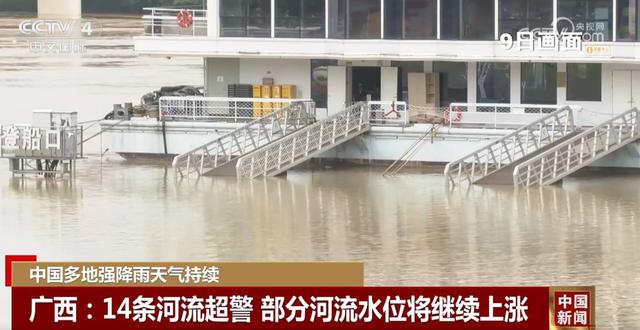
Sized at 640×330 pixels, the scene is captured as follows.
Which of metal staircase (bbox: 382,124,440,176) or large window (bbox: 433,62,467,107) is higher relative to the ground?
large window (bbox: 433,62,467,107)

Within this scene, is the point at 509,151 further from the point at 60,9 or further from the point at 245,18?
the point at 60,9

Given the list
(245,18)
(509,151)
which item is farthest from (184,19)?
(509,151)

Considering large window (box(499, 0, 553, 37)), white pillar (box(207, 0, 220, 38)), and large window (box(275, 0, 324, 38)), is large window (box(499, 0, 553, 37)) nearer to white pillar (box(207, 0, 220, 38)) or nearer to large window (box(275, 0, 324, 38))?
large window (box(275, 0, 324, 38))

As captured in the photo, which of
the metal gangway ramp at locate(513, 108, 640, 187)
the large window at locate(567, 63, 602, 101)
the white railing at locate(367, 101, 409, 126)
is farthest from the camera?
the large window at locate(567, 63, 602, 101)

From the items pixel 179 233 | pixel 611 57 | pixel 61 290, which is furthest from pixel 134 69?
pixel 61 290

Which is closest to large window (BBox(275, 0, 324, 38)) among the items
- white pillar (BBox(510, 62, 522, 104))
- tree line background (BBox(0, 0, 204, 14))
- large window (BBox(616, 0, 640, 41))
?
white pillar (BBox(510, 62, 522, 104))

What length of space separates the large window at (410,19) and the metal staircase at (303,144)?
2.39 meters

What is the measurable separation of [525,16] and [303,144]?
19.1 ft

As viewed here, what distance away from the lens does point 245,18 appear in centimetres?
5341

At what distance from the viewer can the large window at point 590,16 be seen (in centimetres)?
5088

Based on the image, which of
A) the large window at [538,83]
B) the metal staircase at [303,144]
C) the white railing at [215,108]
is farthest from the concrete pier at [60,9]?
the metal staircase at [303,144]

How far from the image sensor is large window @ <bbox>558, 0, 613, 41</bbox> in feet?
167

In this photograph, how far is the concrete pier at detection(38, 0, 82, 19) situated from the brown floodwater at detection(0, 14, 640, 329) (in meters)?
59.3

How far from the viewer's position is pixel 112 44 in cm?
10081
